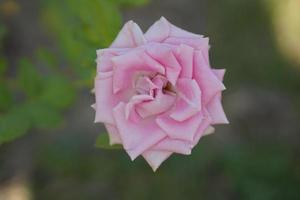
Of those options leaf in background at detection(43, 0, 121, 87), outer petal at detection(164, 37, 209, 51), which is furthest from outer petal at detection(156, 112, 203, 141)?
leaf in background at detection(43, 0, 121, 87)

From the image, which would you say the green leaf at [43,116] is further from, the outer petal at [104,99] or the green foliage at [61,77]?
the outer petal at [104,99]

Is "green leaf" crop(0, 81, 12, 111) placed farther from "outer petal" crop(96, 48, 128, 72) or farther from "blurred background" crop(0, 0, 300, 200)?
"outer petal" crop(96, 48, 128, 72)

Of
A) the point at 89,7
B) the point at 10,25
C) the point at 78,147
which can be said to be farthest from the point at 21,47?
the point at 89,7

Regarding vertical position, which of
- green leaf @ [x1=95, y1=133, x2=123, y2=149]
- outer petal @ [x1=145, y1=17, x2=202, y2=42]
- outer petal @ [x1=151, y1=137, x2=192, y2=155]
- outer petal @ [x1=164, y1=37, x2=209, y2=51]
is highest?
outer petal @ [x1=145, y1=17, x2=202, y2=42]

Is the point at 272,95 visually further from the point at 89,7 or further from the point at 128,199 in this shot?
the point at 89,7

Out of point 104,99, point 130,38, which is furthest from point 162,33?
point 104,99

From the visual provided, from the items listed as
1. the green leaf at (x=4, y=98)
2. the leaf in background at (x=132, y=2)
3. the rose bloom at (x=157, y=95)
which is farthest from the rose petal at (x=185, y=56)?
the green leaf at (x=4, y=98)
